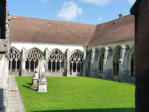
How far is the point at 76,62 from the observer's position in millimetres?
27625

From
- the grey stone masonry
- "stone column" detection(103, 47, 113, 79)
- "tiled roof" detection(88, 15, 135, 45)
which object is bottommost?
the grey stone masonry

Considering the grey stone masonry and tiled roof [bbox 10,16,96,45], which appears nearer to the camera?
the grey stone masonry

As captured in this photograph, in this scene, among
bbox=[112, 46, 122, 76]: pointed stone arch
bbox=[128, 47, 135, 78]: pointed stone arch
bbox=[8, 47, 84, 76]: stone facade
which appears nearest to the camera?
bbox=[128, 47, 135, 78]: pointed stone arch

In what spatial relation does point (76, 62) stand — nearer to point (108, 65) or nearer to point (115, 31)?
point (108, 65)

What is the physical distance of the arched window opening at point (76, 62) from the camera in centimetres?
2747

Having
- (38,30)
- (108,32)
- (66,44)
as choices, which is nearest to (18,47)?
(38,30)

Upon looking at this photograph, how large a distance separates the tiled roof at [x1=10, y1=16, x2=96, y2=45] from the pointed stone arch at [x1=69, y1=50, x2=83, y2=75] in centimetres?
146

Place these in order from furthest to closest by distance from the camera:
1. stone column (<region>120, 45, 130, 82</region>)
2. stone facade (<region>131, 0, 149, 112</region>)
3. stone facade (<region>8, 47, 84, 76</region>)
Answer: stone facade (<region>8, 47, 84, 76</region>)
stone column (<region>120, 45, 130, 82</region>)
stone facade (<region>131, 0, 149, 112</region>)

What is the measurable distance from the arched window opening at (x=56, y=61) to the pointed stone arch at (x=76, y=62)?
1.23m

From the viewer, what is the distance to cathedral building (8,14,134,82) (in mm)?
23297

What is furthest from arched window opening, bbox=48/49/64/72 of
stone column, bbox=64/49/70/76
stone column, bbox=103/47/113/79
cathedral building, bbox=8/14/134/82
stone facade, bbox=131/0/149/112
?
stone facade, bbox=131/0/149/112

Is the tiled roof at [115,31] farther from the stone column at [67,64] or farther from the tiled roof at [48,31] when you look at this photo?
the stone column at [67,64]

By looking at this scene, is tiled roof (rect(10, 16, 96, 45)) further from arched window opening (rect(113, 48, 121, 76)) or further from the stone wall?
arched window opening (rect(113, 48, 121, 76))

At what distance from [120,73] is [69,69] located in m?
7.74
